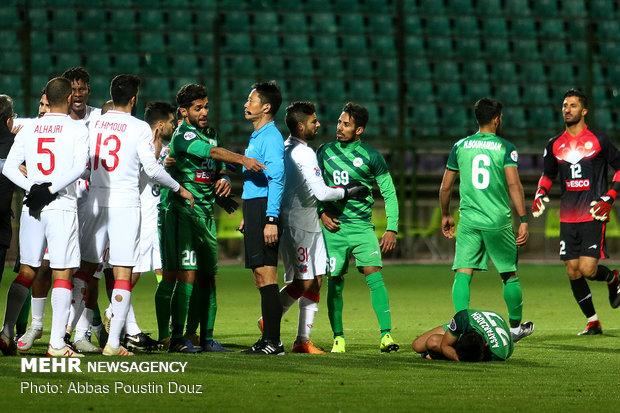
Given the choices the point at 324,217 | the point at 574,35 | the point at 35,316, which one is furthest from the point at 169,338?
the point at 574,35

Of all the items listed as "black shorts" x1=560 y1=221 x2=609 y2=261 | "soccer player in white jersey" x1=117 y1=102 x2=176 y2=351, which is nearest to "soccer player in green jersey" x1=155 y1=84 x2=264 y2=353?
"soccer player in white jersey" x1=117 y1=102 x2=176 y2=351

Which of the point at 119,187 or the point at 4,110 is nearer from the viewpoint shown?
the point at 119,187

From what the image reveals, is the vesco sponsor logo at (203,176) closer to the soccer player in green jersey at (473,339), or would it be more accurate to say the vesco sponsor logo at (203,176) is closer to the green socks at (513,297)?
the soccer player in green jersey at (473,339)

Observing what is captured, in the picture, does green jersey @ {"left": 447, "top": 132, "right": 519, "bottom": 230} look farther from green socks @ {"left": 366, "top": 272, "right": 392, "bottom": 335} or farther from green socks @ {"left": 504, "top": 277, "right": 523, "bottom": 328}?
green socks @ {"left": 366, "top": 272, "right": 392, "bottom": 335}

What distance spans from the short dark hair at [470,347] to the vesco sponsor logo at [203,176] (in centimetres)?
206

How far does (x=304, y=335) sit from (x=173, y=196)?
4.39ft

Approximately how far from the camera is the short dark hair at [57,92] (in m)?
6.05

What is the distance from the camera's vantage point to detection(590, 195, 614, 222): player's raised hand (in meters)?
8.01

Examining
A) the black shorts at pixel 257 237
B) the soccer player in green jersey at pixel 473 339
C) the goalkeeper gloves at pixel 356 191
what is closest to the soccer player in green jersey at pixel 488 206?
the goalkeeper gloves at pixel 356 191

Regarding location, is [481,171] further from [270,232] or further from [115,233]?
[115,233]

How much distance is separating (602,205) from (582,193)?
253 millimetres

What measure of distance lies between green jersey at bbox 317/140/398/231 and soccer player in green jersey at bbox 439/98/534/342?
2.03 ft

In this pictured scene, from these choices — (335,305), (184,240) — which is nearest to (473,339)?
(335,305)

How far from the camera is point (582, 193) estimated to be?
26.9ft
